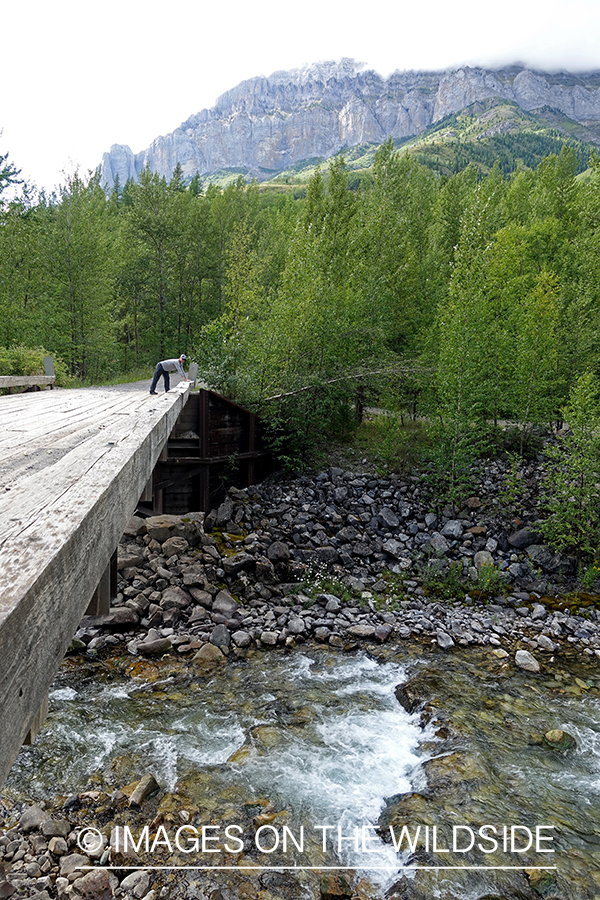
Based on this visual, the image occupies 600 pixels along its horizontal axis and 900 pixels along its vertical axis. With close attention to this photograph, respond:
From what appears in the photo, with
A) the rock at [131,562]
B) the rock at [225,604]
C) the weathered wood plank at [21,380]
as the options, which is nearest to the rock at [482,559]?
the rock at [225,604]

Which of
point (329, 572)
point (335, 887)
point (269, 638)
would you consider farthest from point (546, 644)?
point (335, 887)

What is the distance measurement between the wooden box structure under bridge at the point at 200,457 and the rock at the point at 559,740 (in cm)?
1061

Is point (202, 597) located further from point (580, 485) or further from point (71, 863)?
point (580, 485)

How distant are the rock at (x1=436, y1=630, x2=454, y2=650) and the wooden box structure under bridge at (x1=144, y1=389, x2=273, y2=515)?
26.0ft

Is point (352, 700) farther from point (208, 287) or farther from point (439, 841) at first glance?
point (208, 287)

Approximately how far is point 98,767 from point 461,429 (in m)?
13.3

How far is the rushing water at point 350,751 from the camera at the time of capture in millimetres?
5863

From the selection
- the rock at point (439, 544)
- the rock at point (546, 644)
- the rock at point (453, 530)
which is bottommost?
the rock at point (546, 644)

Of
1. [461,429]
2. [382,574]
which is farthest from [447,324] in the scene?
[382,574]

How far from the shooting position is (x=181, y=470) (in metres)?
15.2

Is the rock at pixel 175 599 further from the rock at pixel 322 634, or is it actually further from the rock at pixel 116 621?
the rock at pixel 322 634

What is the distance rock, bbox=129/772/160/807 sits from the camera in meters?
5.93

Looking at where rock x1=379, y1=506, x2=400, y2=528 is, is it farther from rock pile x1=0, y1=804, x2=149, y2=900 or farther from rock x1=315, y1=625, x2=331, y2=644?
rock pile x1=0, y1=804, x2=149, y2=900

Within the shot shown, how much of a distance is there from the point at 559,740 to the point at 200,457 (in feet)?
37.3
